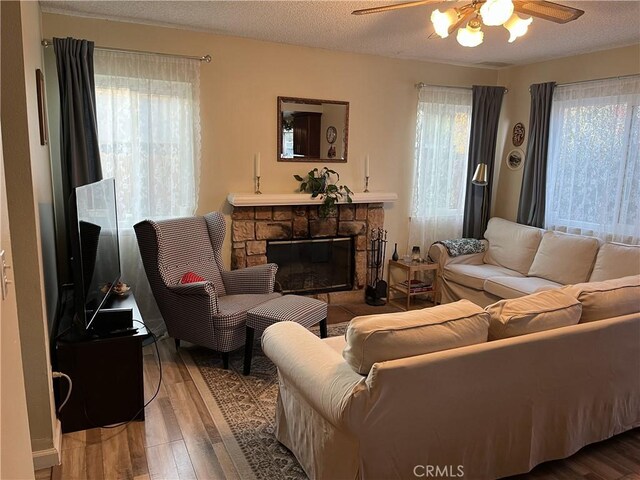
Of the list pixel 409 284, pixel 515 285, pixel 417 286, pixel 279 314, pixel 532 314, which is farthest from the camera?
pixel 417 286

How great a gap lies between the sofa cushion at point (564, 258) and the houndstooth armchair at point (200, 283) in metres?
2.40

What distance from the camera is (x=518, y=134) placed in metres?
5.07

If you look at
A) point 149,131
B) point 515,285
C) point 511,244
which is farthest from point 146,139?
point 511,244

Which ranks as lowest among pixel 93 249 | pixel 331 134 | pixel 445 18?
pixel 93 249

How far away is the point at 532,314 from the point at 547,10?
1.51m

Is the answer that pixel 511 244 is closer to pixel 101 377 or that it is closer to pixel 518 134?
pixel 518 134

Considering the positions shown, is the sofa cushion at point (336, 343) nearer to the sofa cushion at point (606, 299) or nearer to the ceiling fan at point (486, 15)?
the sofa cushion at point (606, 299)

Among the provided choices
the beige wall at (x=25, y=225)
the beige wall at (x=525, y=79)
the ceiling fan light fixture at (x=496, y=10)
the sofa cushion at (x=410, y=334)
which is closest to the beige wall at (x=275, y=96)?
the beige wall at (x=525, y=79)

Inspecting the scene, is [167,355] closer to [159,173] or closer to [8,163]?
[159,173]

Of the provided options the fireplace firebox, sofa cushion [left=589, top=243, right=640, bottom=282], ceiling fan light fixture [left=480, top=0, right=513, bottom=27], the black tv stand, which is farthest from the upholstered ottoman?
sofa cushion [left=589, top=243, right=640, bottom=282]

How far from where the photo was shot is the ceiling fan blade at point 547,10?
234cm

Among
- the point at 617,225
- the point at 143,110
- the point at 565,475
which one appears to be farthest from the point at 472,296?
the point at 143,110

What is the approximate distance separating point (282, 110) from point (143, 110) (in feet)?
3.90

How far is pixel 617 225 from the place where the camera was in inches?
163
